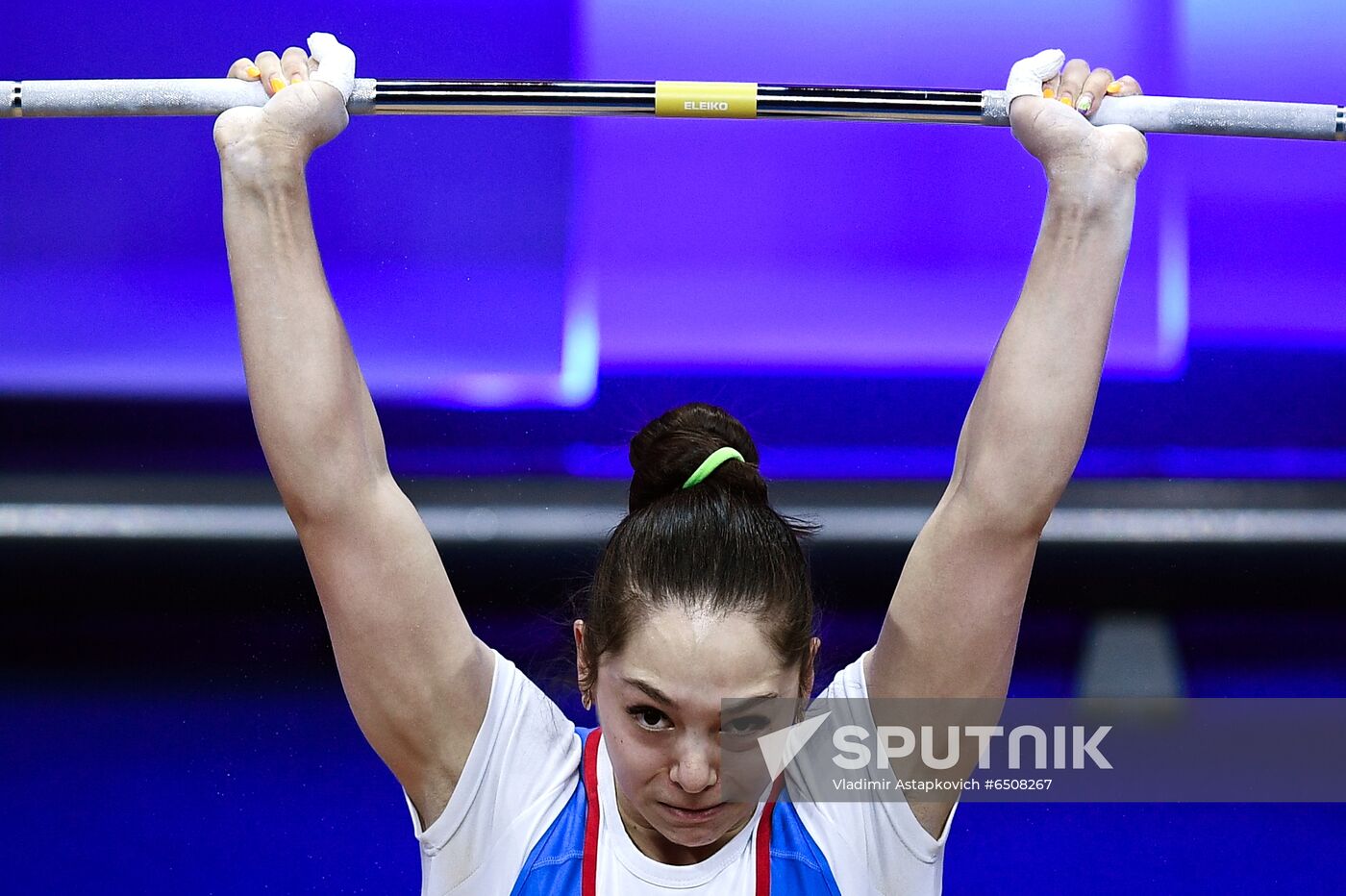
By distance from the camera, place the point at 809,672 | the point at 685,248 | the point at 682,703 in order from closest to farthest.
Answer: the point at 682,703
the point at 809,672
the point at 685,248

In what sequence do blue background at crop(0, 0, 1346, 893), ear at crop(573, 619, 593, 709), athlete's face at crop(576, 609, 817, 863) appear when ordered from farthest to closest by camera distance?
blue background at crop(0, 0, 1346, 893), ear at crop(573, 619, 593, 709), athlete's face at crop(576, 609, 817, 863)

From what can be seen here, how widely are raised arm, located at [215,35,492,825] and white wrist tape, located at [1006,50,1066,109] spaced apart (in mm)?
538

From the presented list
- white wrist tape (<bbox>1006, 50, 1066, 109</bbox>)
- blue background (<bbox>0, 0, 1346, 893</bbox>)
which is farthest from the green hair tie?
blue background (<bbox>0, 0, 1346, 893</bbox>)

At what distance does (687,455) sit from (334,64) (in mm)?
408

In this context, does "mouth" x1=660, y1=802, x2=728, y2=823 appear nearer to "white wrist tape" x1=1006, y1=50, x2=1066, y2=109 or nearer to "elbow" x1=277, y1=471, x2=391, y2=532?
"elbow" x1=277, y1=471, x2=391, y2=532

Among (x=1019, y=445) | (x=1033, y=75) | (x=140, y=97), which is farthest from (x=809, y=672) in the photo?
(x=140, y=97)

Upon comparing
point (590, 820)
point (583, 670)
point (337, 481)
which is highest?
point (337, 481)

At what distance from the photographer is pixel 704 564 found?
1.04 m

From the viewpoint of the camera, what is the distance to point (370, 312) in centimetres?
198

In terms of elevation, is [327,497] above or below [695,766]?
above

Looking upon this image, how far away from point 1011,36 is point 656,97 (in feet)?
3.32

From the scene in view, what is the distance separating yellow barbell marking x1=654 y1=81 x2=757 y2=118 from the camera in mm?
1177

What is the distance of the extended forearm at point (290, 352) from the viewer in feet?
3.31

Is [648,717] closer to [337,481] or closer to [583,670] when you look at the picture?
[583,670]
